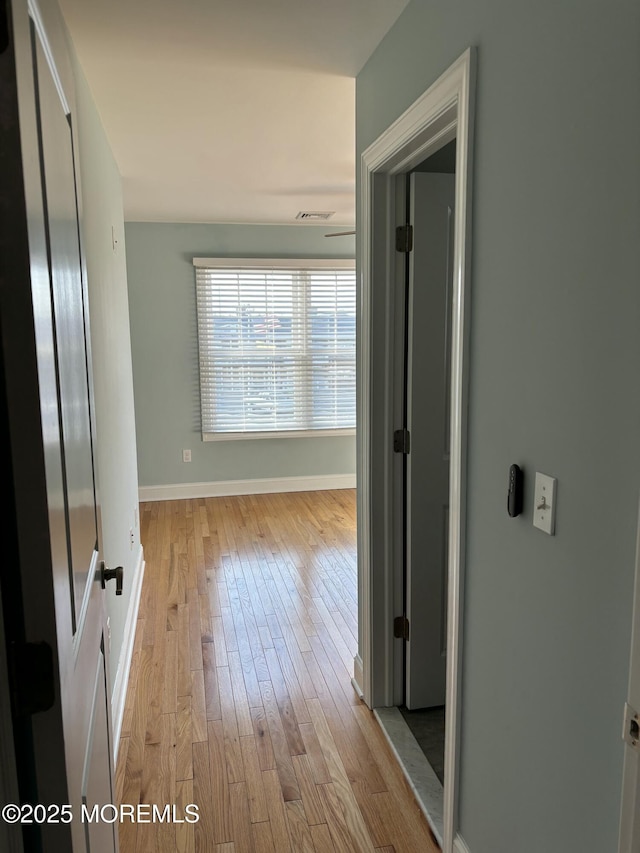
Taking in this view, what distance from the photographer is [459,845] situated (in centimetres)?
172

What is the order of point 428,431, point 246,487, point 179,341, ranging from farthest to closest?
point 246,487
point 179,341
point 428,431

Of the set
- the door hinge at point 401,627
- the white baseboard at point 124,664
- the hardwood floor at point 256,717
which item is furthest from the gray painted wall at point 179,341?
the door hinge at point 401,627

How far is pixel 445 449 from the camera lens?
7.96ft

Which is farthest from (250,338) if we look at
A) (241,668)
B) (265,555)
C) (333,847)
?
(333,847)

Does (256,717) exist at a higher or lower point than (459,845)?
lower

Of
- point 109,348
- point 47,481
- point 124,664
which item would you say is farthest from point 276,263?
point 47,481

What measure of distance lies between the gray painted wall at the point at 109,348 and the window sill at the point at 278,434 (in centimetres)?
204

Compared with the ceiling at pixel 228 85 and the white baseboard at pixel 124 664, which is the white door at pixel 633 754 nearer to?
the white baseboard at pixel 124 664

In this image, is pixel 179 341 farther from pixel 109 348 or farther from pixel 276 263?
pixel 109 348

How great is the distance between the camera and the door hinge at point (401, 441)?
2.41 metres

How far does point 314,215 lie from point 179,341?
1.66 metres

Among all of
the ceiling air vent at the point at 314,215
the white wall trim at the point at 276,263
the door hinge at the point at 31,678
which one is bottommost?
the door hinge at the point at 31,678

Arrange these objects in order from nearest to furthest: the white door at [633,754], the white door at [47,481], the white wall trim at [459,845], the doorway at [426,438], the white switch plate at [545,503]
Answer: the white door at [47,481] < the white door at [633,754] < the white switch plate at [545,503] < the white wall trim at [459,845] < the doorway at [426,438]

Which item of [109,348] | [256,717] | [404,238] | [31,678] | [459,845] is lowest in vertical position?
[256,717]
